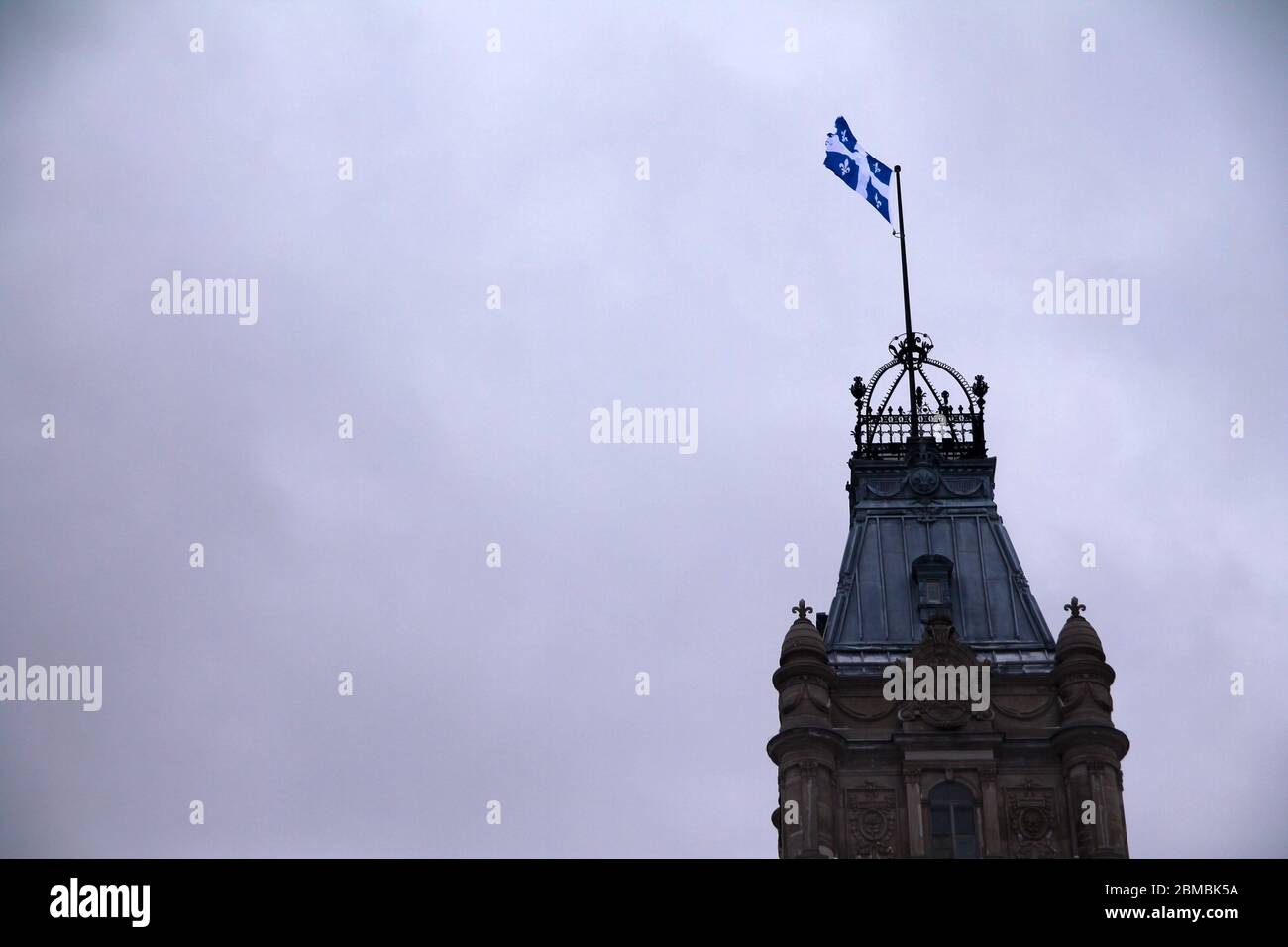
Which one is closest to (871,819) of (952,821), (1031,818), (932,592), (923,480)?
(952,821)

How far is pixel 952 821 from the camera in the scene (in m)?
67.6

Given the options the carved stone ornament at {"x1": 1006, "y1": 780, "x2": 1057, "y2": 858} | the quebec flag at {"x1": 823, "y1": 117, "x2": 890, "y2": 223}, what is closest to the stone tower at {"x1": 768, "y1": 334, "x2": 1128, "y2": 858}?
the carved stone ornament at {"x1": 1006, "y1": 780, "x2": 1057, "y2": 858}

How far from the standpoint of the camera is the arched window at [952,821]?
6681 centimetres

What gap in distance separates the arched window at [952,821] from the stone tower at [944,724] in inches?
2.6

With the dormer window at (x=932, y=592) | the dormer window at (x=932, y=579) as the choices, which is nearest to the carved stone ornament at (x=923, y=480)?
the dormer window at (x=932, y=579)

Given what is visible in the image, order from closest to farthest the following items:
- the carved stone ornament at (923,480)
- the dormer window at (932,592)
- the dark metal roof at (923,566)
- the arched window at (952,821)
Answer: the arched window at (952,821), the dark metal roof at (923,566), the dormer window at (932,592), the carved stone ornament at (923,480)

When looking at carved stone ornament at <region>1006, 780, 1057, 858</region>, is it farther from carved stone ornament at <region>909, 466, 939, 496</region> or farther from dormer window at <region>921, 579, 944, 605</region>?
carved stone ornament at <region>909, 466, 939, 496</region>

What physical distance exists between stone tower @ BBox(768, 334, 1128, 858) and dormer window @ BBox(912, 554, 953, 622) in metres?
0.05

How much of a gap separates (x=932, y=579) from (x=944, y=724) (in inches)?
364

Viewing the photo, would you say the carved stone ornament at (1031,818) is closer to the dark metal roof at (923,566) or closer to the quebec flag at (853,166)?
the dark metal roof at (923,566)

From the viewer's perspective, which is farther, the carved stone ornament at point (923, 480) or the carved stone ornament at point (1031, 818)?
the carved stone ornament at point (923, 480)

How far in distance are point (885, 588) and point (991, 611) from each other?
4.22 m
